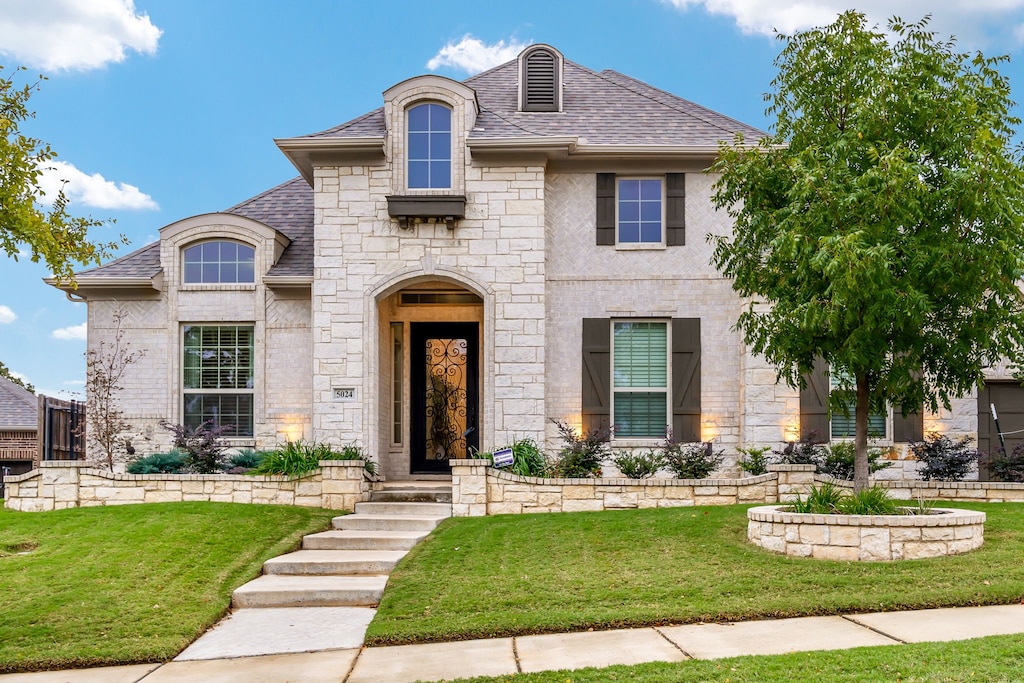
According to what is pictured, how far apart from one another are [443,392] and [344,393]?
2290 mm

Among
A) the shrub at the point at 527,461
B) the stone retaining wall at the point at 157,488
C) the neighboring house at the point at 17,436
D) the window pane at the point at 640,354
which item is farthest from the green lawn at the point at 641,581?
the neighboring house at the point at 17,436

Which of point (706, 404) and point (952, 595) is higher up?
point (706, 404)

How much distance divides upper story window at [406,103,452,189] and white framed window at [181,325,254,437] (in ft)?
12.4

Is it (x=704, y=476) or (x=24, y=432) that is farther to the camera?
(x=24, y=432)

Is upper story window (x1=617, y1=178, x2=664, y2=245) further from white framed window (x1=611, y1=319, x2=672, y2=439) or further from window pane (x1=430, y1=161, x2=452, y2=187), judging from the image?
window pane (x1=430, y1=161, x2=452, y2=187)

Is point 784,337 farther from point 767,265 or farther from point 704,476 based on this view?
point 704,476

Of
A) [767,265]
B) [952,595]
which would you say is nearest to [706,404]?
[767,265]

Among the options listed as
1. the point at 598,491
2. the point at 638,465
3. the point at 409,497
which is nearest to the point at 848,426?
the point at 638,465

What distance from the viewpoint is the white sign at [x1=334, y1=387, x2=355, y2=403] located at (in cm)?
1340

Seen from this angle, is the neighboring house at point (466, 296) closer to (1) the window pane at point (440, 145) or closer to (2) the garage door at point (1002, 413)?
(1) the window pane at point (440, 145)

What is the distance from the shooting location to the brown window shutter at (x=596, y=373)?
13789 millimetres

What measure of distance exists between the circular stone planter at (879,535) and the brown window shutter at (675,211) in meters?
6.11

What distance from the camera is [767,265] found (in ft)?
31.9

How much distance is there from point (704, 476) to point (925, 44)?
6.16 meters
